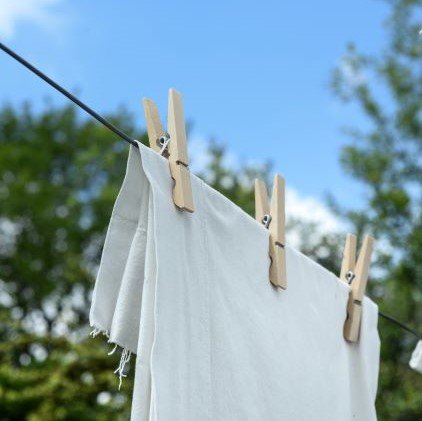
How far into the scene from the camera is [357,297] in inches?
90.0

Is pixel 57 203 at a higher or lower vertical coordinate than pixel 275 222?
higher

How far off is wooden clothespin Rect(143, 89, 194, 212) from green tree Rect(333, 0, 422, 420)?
17.3 feet

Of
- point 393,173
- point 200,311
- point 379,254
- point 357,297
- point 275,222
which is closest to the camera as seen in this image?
point 200,311

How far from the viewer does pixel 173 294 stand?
5.18 feet

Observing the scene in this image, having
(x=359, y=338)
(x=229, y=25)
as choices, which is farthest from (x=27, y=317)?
(x=359, y=338)

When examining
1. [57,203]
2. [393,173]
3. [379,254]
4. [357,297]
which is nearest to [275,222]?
[357,297]

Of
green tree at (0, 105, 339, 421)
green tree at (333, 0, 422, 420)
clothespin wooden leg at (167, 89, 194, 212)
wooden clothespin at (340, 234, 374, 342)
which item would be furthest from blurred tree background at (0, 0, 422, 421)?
clothespin wooden leg at (167, 89, 194, 212)

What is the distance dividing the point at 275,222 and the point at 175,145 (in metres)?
0.42

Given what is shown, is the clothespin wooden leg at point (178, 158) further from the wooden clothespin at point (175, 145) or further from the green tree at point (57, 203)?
the green tree at point (57, 203)

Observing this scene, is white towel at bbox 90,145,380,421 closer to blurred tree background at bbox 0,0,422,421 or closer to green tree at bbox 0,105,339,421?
blurred tree background at bbox 0,0,422,421

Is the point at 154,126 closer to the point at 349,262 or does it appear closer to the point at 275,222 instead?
the point at 275,222

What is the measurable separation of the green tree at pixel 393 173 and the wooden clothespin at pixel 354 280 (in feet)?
14.7

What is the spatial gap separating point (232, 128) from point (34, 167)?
271 cm

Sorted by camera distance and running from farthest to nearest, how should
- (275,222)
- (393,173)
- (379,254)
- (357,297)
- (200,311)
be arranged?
(393,173) < (379,254) < (357,297) < (275,222) < (200,311)
